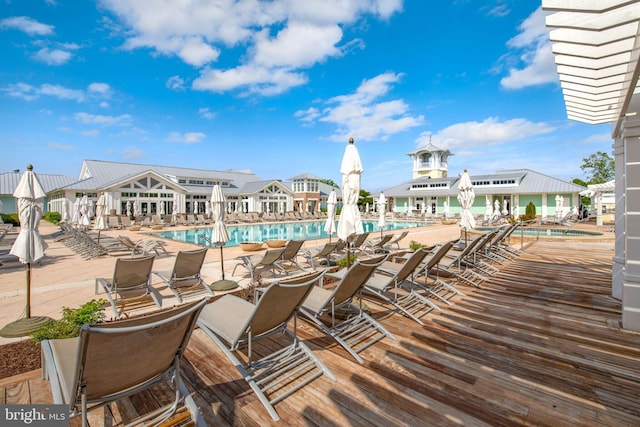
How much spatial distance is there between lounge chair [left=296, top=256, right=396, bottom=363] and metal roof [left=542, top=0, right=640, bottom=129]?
3.12 metres

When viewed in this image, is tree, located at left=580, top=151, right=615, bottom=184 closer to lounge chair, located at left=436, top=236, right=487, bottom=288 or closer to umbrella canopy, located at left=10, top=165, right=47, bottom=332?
lounge chair, located at left=436, top=236, right=487, bottom=288

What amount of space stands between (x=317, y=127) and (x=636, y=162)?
3686cm

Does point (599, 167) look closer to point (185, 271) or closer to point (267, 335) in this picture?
point (185, 271)

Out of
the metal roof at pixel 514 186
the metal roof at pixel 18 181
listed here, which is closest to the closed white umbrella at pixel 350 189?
the metal roof at pixel 514 186

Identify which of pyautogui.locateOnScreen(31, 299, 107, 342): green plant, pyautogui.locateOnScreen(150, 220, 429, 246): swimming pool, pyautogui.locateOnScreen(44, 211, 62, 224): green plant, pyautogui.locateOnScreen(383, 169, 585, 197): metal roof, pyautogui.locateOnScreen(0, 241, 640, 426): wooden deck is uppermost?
pyautogui.locateOnScreen(383, 169, 585, 197): metal roof

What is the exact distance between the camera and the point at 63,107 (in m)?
27.9

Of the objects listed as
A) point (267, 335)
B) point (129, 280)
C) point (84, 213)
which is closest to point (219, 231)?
point (129, 280)

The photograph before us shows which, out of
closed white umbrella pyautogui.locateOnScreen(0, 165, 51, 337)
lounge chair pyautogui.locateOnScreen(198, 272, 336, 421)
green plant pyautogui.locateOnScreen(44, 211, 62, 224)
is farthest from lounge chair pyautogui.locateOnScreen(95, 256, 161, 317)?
green plant pyautogui.locateOnScreen(44, 211, 62, 224)

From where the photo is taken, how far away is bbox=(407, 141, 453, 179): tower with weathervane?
4156 centimetres

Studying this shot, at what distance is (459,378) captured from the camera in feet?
9.09

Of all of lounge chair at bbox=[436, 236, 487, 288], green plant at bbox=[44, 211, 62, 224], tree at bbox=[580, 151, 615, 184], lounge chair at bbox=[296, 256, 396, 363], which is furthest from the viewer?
tree at bbox=[580, 151, 615, 184]

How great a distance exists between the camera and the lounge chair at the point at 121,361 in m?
1.65

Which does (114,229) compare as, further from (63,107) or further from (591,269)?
(591,269)

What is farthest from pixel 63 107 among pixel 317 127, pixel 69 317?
pixel 69 317
